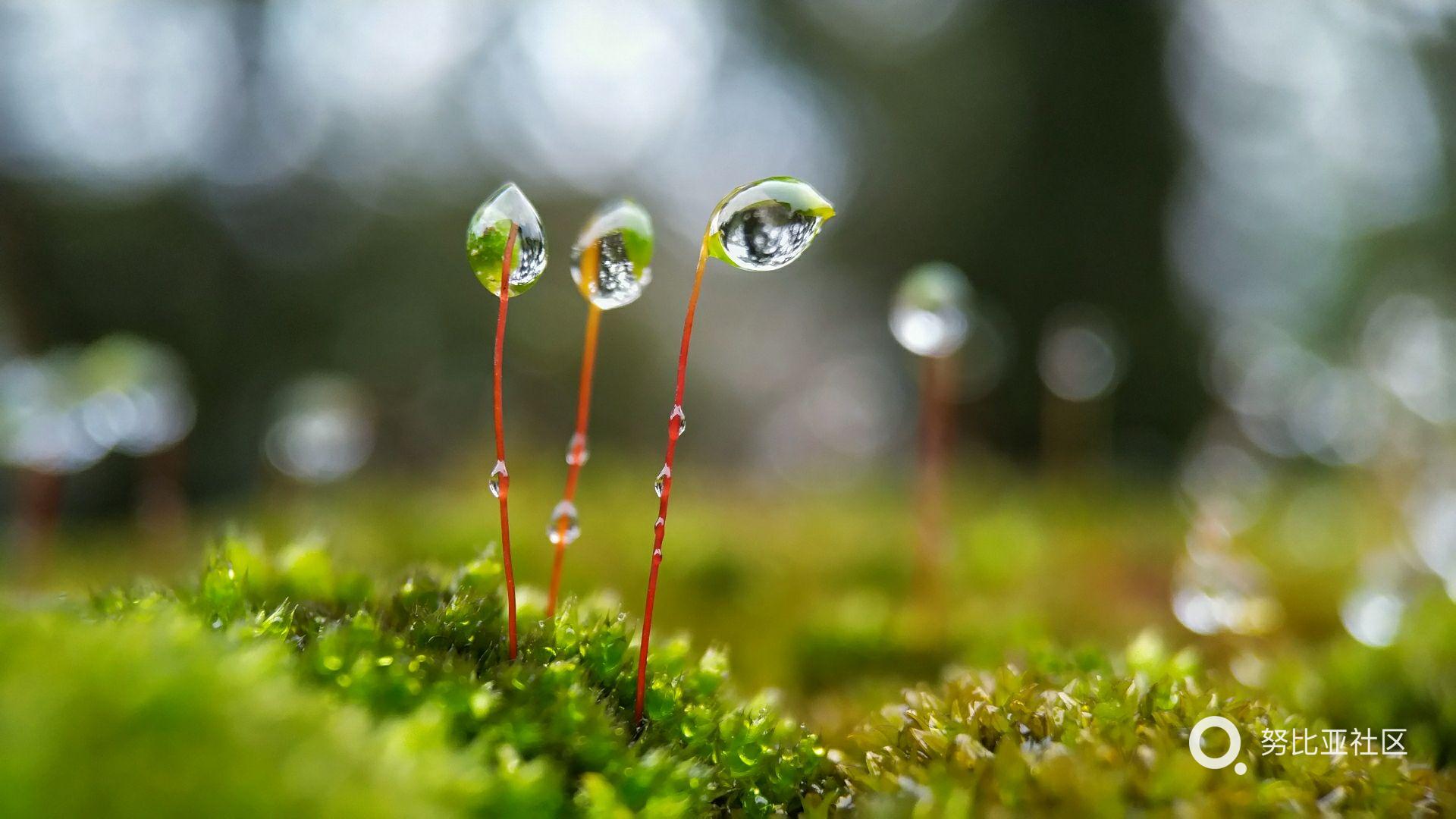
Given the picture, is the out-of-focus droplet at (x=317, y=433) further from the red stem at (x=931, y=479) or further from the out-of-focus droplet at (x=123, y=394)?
the red stem at (x=931, y=479)

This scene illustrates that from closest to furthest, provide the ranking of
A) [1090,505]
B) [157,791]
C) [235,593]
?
1. [157,791]
2. [235,593]
3. [1090,505]

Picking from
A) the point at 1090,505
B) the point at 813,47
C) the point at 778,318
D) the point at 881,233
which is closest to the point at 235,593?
the point at 1090,505

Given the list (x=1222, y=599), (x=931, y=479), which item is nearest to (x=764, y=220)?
(x=931, y=479)

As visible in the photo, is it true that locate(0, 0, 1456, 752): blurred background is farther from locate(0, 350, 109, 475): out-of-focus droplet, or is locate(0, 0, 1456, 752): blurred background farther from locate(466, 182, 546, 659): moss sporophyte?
locate(466, 182, 546, 659): moss sporophyte

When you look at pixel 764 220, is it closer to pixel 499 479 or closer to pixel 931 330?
pixel 499 479

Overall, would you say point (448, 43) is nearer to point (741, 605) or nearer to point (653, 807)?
point (741, 605)

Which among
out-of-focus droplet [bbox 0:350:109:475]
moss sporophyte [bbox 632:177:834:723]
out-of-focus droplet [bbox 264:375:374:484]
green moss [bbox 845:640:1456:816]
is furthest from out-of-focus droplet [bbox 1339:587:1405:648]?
out-of-focus droplet [bbox 0:350:109:475]

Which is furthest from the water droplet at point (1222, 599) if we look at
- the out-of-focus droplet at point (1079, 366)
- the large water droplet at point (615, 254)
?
the large water droplet at point (615, 254)
